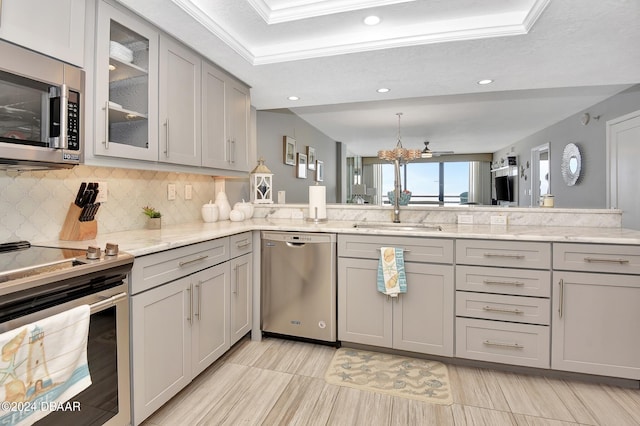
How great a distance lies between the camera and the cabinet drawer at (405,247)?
2.18 m

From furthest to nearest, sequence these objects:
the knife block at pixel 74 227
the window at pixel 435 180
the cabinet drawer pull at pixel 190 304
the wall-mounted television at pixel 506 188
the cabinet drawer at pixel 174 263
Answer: the window at pixel 435 180 < the wall-mounted television at pixel 506 188 < the cabinet drawer pull at pixel 190 304 < the knife block at pixel 74 227 < the cabinet drawer at pixel 174 263

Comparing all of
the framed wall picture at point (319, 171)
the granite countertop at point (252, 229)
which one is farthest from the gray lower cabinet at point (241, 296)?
the framed wall picture at point (319, 171)

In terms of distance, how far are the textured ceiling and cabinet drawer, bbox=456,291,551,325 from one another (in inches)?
63.6

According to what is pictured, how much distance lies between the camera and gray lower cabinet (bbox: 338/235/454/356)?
2.19 metres

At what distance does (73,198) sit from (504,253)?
2.59 metres

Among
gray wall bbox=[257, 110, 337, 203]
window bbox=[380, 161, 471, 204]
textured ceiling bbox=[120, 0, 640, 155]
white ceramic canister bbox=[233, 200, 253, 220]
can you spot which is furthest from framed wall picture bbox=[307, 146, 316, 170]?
window bbox=[380, 161, 471, 204]

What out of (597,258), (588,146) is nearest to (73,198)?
(597,258)

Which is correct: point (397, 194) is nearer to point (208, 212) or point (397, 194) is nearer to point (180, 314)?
point (208, 212)

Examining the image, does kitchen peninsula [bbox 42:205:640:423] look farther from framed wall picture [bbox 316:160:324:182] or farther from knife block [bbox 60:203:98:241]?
framed wall picture [bbox 316:160:324:182]

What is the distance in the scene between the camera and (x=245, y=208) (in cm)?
311

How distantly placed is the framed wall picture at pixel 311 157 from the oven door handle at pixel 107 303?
12.9ft

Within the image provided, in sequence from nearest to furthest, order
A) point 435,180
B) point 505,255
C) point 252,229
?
point 505,255
point 252,229
point 435,180

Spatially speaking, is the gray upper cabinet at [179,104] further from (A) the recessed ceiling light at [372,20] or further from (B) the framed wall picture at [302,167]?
(B) the framed wall picture at [302,167]

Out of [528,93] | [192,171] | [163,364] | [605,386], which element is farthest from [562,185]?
[163,364]
